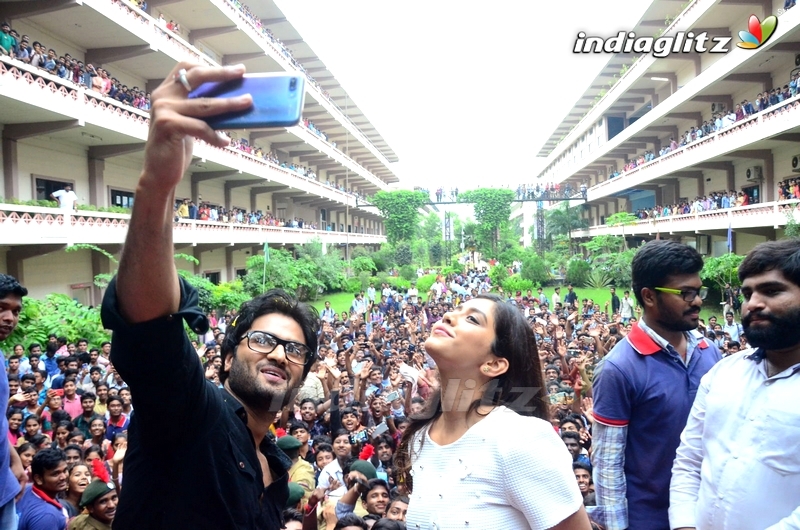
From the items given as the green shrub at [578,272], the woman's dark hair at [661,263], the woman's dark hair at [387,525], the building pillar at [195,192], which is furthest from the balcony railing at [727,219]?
the building pillar at [195,192]

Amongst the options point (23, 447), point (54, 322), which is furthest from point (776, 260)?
point (54, 322)

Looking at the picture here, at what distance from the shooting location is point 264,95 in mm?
1189

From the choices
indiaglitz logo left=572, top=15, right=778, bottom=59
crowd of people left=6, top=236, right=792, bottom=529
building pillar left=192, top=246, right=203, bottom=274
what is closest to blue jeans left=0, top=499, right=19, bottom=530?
crowd of people left=6, top=236, right=792, bottom=529

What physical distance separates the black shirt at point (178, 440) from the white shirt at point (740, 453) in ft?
5.00

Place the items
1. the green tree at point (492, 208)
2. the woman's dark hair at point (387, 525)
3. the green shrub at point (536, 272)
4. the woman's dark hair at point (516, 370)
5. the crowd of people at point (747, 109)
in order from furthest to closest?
the green tree at point (492, 208)
the green shrub at point (536, 272)
the crowd of people at point (747, 109)
the woman's dark hair at point (387, 525)
the woman's dark hair at point (516, 370)

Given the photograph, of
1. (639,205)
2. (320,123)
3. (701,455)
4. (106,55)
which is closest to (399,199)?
(320,123)

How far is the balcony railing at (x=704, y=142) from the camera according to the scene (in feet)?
48.0

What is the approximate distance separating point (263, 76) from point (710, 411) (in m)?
1.95

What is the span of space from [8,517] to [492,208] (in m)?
41.1

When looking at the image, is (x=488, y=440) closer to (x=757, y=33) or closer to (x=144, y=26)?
(x=144, y=26)

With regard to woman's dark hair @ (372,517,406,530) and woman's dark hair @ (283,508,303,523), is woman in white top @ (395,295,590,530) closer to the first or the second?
woman's dark hair @ (372,517,406,530)

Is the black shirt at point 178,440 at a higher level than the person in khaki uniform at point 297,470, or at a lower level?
higher

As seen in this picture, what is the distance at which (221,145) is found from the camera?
1196 millimetres

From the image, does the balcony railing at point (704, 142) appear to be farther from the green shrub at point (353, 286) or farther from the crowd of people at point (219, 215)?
the crowd of people at point (219, 215)
